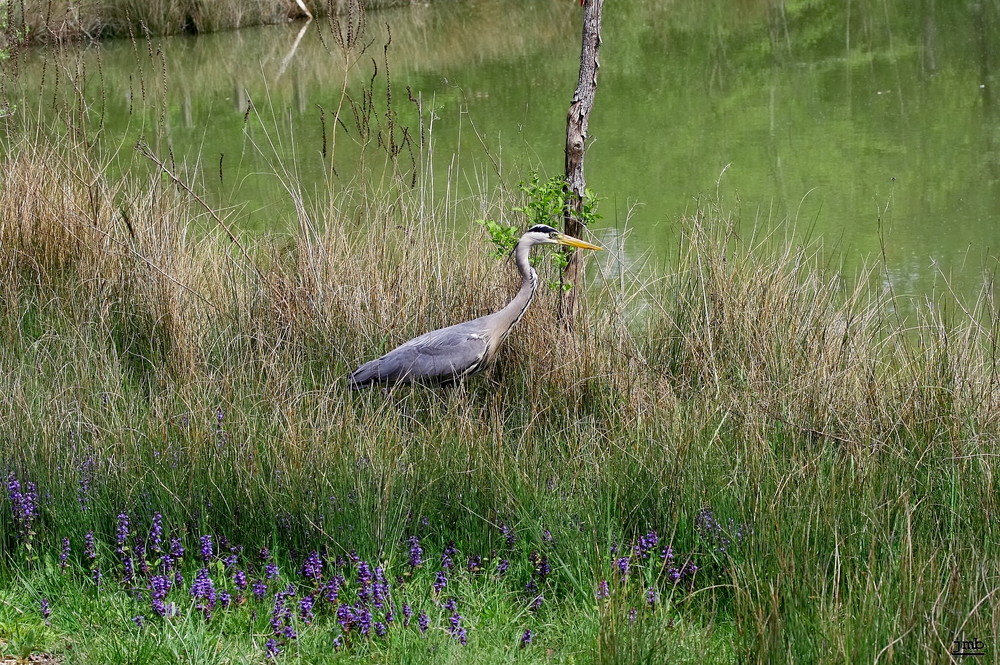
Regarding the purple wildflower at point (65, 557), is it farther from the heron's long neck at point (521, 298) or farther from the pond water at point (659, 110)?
the pond water at point (659, 110)

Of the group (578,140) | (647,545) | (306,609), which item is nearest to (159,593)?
(306,609)

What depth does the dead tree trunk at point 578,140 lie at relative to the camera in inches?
161

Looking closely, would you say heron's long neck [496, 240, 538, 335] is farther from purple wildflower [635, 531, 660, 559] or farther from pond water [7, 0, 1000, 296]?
purple wildflower [635, 531, 660, 559]

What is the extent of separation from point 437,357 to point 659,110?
27.2 feet

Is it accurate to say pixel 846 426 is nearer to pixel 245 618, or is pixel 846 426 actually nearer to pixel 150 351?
pixel 245 618

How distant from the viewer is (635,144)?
32.8 ft

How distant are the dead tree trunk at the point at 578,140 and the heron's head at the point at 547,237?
10cm

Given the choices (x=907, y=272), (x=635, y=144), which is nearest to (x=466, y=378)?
(x=907, y=272)

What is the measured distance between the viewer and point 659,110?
37.2 ft

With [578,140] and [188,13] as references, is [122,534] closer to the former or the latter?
[578,140]

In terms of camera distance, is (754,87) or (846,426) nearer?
(846,426)

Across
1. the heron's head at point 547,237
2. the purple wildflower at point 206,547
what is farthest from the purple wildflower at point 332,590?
the heron's head at point 547,237

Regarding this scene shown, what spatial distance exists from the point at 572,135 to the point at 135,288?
6.47 feet

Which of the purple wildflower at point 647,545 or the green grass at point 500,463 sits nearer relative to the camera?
the green grass at point 500,463
